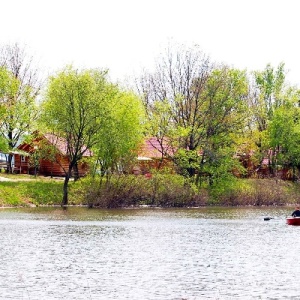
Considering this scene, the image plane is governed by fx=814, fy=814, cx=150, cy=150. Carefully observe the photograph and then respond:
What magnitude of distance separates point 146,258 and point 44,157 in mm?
50845

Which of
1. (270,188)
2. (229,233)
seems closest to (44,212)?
(229,233)

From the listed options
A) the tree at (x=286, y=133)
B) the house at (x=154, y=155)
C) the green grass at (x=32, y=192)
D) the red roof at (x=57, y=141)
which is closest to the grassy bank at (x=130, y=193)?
the green grass at (x=32, y=192)

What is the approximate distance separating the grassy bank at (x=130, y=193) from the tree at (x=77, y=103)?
8.05ft

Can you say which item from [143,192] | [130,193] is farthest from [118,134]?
[143,192]

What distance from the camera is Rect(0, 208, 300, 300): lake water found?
99.7ft

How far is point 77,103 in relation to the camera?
3295 inches

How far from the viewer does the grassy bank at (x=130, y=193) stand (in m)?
83.4

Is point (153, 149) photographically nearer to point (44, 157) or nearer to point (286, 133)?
point (44, 157)

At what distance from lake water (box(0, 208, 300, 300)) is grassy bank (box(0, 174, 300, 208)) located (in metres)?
15.7

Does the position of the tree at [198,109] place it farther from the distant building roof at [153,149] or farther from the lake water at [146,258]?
the lake water at [146,258]

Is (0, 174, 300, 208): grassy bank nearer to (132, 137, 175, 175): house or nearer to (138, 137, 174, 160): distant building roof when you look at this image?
(132, 137, 175, 175): house

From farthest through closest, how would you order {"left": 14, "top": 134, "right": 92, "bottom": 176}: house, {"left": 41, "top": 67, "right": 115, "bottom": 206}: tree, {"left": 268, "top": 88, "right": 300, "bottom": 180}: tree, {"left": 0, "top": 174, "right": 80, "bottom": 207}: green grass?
{"left": 268, "top": 88, "right": 300, "bottom": 180}: tree < {"left": 14, "top": 134, "right": 92, "bottom": 176}: house < {"left": 41, "top": 67, "right": 115, "bottom": 206}: tree < {"left": 0, "top": 174, "right": 80, "bottom": 207}: green grass

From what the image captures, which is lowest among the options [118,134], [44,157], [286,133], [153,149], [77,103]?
[44,157]

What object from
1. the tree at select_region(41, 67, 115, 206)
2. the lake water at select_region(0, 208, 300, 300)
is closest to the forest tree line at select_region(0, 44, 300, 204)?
the tree at select_region(41, 67, 115, 206)
